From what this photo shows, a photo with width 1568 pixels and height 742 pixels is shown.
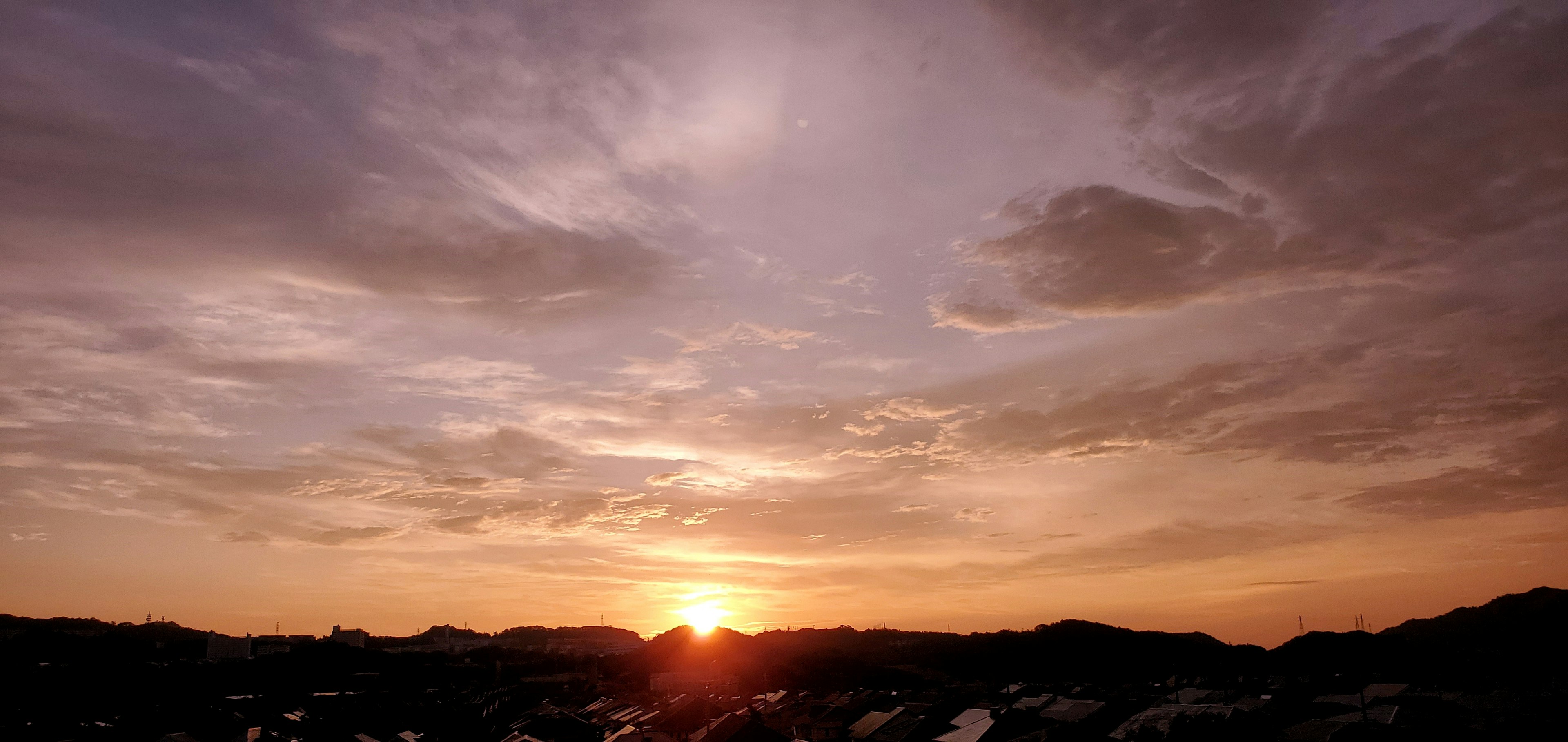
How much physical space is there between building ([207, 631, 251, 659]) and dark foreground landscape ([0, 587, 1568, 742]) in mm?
416

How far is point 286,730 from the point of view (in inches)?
2185

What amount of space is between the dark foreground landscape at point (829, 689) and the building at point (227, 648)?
416mm

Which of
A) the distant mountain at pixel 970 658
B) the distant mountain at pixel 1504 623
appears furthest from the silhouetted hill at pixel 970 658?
the distant mountain at pixel 1504 623

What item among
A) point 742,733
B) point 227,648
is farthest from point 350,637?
point 742,733

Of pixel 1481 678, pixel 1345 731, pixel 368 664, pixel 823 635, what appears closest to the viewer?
pixel 1345 731

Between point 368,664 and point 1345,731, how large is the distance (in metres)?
103

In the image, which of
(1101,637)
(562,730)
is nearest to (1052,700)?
(562,730)

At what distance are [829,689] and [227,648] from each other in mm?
77387

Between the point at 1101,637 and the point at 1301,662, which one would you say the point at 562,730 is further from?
the point at 1101,637

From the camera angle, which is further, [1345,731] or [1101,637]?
[1101,637]

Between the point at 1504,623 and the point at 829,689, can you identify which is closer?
the point at 829,689

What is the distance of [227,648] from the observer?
111 m

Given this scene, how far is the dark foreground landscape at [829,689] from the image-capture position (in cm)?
4544

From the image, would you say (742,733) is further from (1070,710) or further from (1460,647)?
(1460,647)
